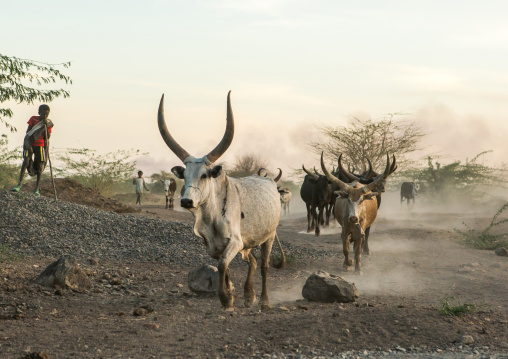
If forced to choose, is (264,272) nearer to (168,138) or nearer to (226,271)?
(226,271)

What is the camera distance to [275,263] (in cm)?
1119

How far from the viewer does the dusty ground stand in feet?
19.2

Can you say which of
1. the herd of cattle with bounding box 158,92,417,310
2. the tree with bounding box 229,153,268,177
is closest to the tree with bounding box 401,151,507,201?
the tree with bounding box 229,153,268,177

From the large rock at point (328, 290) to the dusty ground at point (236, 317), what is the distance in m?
0.21

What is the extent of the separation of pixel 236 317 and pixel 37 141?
30.2 feet

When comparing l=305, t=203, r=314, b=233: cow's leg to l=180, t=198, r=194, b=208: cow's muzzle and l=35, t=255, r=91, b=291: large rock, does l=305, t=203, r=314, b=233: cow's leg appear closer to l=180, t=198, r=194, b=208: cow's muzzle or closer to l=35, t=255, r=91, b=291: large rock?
l=35, t=255, r=91, b=291: large rock

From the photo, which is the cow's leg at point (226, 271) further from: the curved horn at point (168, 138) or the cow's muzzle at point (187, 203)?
the curved horn at point (168, 138)

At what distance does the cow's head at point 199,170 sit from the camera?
6.42 meters

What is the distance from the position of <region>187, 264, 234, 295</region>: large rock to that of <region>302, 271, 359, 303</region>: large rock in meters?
1.22

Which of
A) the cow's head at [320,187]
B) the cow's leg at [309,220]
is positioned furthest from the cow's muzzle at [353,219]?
the cow's leg at [309,220]

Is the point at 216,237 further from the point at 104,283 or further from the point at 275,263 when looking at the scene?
the point at 275,263

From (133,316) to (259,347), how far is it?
6.30ft

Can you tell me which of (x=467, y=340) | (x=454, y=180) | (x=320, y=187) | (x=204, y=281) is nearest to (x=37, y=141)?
(x=320, y=187)

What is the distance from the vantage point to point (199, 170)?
6543 mm
